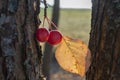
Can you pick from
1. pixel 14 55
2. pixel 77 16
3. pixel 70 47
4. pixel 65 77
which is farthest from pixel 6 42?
pixel 77 16

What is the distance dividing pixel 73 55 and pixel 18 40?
343mm

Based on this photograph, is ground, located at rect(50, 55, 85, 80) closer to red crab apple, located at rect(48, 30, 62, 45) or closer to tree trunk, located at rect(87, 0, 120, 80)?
tree trunk, located at rect(87, 0, 120, 80)

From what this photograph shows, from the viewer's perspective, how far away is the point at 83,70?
1.73 m

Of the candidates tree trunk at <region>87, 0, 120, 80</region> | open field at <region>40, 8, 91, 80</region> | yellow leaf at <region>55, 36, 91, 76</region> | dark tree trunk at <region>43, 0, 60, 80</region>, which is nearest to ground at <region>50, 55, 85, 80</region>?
open field at <region>40, 8, 91, 80</region>

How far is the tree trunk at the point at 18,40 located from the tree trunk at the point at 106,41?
677mm

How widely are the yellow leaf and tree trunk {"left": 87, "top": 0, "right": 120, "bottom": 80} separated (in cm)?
44

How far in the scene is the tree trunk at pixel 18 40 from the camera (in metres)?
1.45

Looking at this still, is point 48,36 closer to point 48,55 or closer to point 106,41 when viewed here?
point 106,41

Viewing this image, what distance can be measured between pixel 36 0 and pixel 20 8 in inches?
4.8

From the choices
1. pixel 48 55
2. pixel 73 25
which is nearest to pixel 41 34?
pixel 48 55

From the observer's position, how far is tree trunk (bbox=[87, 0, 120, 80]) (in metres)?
2.12

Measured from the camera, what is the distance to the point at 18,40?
4.86ft

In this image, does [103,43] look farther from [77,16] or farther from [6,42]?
[77,16]

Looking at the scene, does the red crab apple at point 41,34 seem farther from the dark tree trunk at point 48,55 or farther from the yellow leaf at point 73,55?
the dark tree trunk at point 48,55
